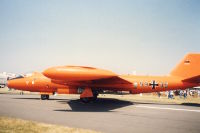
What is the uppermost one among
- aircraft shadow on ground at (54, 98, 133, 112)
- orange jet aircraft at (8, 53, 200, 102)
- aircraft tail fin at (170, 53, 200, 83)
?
aircraft tail fin at (170, 53, 200, 83)

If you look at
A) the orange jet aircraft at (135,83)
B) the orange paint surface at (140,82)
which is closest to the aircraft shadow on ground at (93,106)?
the orange jet aircraft at (135,83)

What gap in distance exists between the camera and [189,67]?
15172 millimetres

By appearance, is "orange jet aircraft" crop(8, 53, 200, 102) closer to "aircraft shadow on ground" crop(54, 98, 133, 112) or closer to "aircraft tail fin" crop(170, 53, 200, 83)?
"aircraft tail fin" crop(170, 53, 200, 83)

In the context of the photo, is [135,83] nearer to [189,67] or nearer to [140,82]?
[140,82]

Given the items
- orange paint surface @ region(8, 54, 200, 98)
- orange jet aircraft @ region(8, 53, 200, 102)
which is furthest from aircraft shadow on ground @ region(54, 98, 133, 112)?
orange paint surface @ region(8, 54, 200, 98)

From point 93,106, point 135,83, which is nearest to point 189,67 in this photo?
point 135,83

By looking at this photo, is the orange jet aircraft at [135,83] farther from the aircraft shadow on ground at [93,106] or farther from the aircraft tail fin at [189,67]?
the aircraft shadow on ground at [93,106]

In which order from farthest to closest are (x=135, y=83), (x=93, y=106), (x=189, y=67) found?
(x=135, y=83) < (x=189, y=67) < (x=93, y=106)

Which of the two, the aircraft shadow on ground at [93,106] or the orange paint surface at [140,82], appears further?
the orange paint surface at [140,82]

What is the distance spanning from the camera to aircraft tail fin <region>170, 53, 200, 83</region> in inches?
587

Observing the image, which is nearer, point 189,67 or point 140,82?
point 189,67

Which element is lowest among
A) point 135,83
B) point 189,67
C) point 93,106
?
point 93,106

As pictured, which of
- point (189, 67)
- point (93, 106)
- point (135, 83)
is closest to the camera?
point (93, 106)

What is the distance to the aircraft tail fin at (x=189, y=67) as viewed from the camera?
14.9 m
